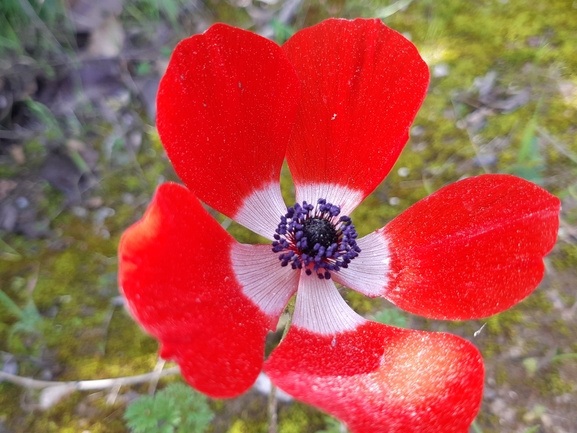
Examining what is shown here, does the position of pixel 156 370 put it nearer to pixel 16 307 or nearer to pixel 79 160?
pixel 16 307

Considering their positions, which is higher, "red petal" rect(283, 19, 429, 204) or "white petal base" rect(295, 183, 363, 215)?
"red petal" rect(283, 19, 429, 204)

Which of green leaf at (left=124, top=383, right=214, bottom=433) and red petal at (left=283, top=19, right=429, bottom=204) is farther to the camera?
green leaf at (left=124, top=383, right=214, bottom=433)

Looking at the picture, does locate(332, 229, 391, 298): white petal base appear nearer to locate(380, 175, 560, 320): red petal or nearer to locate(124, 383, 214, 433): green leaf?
locate(380, 175, 560, 320): red petal

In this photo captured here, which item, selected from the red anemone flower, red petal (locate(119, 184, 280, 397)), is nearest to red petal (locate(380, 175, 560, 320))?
the red anemone flower

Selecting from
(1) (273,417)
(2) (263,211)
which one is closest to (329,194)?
(2) (263,211)

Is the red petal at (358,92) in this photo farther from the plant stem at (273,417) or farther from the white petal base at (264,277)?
the plant stem at (273,417)

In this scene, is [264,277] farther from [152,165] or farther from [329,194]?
[152,165]

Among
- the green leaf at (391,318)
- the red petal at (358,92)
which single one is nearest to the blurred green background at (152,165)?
the green leaf at (391,318)
